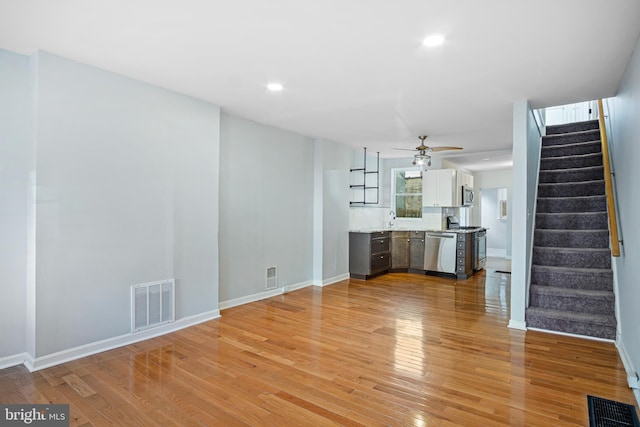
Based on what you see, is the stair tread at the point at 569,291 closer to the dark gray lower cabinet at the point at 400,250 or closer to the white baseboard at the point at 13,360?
the dark gray lower cabinet at the point at 400,250

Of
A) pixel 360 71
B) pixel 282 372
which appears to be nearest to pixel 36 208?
pixel 282 372

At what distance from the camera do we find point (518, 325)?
3.96 meters

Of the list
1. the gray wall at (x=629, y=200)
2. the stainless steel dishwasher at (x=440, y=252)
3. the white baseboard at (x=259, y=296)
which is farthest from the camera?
the stainless steel dishwasher at (x=440, y=252)

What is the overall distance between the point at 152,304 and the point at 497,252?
9.06 m

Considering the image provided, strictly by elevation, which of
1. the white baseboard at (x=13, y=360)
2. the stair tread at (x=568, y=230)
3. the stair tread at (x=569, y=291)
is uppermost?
the stair tread at (x=568, y=230)

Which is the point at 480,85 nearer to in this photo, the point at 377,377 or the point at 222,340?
the point at 377,377

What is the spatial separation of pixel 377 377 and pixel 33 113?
3.46 m

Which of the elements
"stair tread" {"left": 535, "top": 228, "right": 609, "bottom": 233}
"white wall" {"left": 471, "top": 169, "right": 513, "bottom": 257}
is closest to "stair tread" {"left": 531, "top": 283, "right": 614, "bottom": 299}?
"stair tread" {"left": 535, "top": 228, "right": 609, "bottom": 233}

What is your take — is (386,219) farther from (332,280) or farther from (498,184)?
(498,184)

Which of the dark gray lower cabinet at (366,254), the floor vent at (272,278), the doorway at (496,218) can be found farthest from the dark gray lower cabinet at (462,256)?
the floor vent at (272,278)

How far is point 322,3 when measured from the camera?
85.9 inches

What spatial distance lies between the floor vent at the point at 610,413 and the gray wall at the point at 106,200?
3602mm

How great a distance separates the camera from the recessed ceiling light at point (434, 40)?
8.44 ft

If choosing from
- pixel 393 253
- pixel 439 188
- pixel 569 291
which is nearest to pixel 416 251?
pixel 393 253
